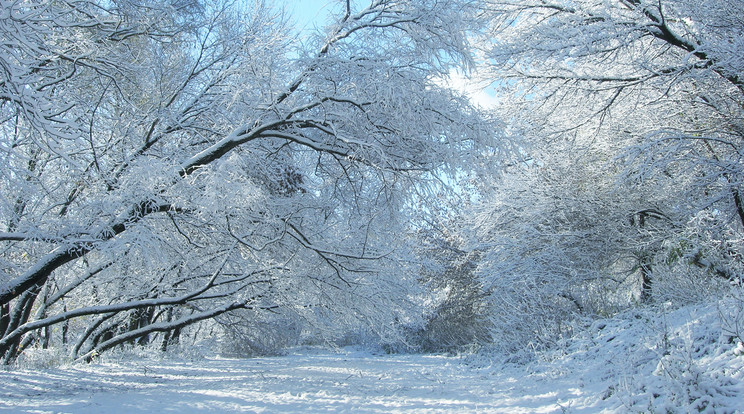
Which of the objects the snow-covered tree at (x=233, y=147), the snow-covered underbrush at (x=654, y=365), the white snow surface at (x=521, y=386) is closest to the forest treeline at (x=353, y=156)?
the snow-covered tree at (x=233, y=147)

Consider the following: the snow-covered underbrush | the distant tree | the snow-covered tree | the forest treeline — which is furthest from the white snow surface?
the distant tree

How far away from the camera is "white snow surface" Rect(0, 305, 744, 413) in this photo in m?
4.56

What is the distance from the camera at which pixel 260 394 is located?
6723mm

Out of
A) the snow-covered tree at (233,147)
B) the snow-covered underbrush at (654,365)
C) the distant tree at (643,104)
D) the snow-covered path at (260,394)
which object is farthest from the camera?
the distant tree at (643,104)

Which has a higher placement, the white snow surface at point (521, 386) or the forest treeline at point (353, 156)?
the forest treeline at point (353, 156)

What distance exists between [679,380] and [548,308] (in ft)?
21.2

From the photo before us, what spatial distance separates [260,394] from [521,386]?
3886 millimetres

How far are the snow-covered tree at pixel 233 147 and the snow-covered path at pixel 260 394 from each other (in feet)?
3.69

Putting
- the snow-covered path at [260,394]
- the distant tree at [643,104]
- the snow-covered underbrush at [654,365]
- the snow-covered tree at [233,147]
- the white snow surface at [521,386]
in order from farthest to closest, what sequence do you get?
the distant tree at [643,104], the snow-covered tree at [233,147], the snow-covered path at [260,394], the white snow surface at [521,386], the snow-covered underbrush at [654,365]

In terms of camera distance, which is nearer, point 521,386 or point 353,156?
point 353,156

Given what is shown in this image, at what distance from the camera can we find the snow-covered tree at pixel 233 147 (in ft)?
19.8

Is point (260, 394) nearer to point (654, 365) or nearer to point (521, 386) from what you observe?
point (521, 386)

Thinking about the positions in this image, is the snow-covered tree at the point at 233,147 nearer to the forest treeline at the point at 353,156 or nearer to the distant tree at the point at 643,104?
the forest treeline at the point at 353,156

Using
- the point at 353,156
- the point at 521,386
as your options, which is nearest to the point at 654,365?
the point at 521,386
